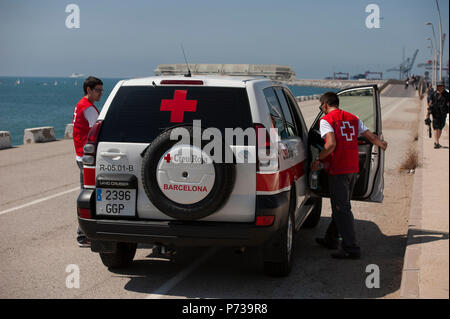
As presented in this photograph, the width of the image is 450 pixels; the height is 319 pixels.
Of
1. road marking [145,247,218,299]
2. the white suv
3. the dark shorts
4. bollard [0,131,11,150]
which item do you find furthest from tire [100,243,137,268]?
bollard [0,131,11,150]

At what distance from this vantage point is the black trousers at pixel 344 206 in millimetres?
6516

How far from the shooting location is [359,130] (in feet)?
21.7

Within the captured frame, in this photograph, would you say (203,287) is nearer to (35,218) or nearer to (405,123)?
(35,218)

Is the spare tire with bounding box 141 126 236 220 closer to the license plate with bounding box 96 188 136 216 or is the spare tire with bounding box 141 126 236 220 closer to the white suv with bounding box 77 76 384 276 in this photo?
the white suv with bounding box 77 76 384 276

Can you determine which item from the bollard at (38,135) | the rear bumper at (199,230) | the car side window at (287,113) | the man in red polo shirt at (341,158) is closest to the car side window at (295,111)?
the car side window at (287,113)

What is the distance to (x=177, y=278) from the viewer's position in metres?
5.96

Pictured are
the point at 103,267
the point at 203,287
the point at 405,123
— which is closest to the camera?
the point at 203,287

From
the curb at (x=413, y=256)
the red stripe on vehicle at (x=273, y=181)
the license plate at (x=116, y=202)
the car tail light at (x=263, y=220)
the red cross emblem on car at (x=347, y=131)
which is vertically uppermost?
the red cross emblem on car at (x=347, y=131)

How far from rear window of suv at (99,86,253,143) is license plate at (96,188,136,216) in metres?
0.47

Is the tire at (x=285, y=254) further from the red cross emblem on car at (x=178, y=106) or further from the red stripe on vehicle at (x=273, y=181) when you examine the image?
the red cross emblem on car at (x=178, y=106)

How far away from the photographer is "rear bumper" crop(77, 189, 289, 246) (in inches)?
206
